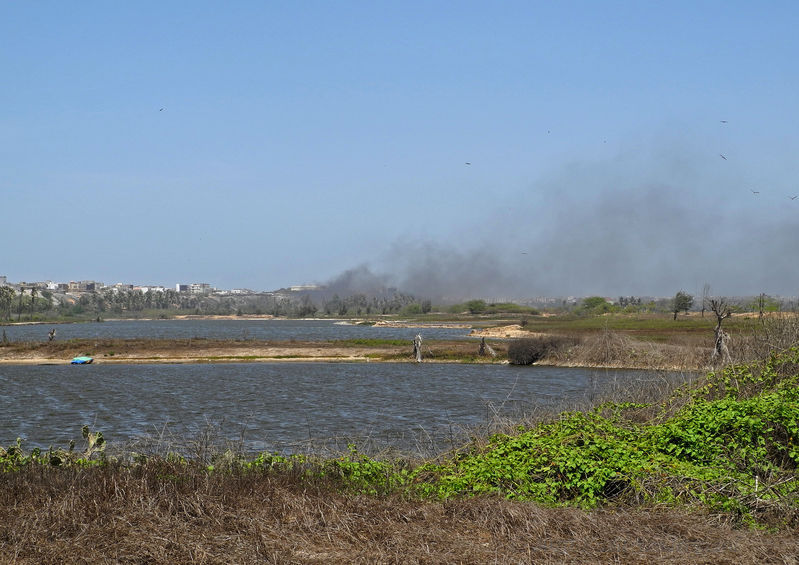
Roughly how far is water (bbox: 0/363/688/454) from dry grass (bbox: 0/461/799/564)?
646 centimetres

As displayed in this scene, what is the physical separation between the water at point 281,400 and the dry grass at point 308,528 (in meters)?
6.46

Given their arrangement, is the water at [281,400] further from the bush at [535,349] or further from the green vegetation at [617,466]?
the green vegetation at [617,466]

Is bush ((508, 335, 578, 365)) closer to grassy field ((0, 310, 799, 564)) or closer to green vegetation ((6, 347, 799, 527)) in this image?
grassy field ((0, 310, 799, 564))

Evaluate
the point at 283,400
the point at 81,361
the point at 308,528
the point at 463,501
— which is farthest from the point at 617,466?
the point at 81,361

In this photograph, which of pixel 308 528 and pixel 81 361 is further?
pixel 81 361

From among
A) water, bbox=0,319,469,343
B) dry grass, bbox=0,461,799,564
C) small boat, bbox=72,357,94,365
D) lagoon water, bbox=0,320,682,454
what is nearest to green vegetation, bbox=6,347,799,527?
dry grass, bbox=0,461,799,564

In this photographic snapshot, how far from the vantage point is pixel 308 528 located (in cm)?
898

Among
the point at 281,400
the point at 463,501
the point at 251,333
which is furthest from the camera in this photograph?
the point at 251,333

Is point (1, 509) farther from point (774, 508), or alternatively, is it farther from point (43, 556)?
point (774, 508)

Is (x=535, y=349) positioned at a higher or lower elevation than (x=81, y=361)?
higher

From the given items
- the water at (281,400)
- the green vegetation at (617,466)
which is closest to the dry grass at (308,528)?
the green vegetation at (617,466)

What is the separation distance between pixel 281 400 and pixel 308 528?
2900cm

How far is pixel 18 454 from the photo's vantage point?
13.0 m

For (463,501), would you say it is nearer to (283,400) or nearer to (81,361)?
(283,400)
